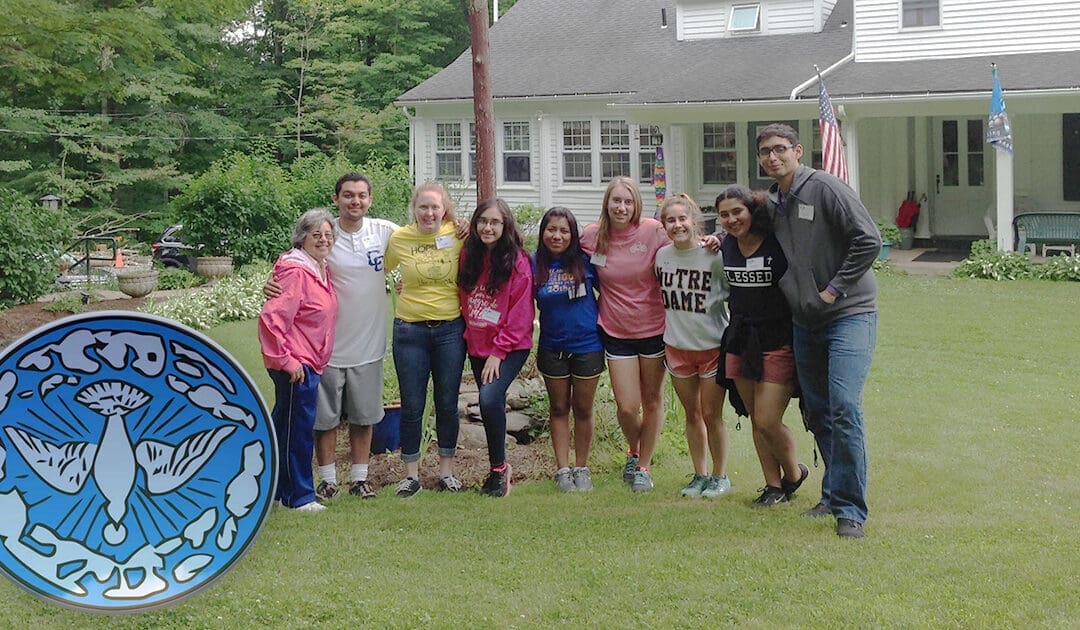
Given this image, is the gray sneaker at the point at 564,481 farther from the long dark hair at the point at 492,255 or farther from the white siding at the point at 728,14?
the white siding at the point at 728,14

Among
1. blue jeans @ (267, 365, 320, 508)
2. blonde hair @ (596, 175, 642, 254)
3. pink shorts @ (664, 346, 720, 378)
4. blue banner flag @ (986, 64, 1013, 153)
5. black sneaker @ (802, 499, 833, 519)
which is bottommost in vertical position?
black sneaker @ (802, 499, 833, 519)

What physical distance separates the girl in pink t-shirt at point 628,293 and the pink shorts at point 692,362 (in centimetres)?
10

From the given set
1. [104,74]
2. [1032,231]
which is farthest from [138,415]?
[1032,231]

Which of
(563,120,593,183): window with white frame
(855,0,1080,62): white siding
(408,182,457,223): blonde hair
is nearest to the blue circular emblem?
(408,182,457,223): blonde hair

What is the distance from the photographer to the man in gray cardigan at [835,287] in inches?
202

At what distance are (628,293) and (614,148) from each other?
707 inches

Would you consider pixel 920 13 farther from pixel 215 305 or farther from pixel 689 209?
pixel 689 209

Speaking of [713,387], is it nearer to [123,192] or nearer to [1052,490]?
[1052,490]

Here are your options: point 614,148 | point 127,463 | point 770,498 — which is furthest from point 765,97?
point 127,463

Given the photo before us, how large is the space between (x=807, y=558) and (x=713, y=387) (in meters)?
1.21

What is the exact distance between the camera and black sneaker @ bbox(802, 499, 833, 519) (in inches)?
221

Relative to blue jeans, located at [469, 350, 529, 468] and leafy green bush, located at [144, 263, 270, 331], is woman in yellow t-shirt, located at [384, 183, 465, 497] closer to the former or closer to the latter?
blue jeans, located at [469, 350, 529, 468]

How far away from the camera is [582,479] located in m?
6.39

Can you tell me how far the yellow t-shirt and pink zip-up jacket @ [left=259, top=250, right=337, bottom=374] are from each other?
37 cm
